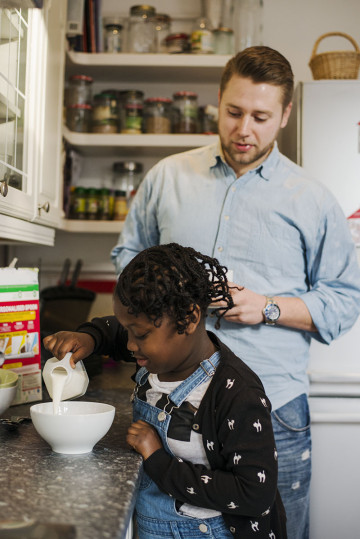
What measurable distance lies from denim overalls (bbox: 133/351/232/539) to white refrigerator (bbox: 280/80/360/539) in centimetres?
108

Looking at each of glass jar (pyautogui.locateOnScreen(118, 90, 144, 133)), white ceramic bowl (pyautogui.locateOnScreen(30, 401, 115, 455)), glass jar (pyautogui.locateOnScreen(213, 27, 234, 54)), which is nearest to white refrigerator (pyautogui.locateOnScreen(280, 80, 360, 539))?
A: glass jar (pyautogui.locateOnScreen(213, 27, 234, 54))

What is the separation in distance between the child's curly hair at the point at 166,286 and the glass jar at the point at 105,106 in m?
1.50

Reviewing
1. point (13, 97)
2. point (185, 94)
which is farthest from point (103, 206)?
point (13, 97)

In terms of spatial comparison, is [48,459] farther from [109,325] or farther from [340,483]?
[340,483]

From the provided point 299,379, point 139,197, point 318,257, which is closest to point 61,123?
point 139,197

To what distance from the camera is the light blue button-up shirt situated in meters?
1.48

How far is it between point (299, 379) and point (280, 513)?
44 centimetres

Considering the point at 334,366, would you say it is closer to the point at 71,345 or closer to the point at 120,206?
the point at 120,206

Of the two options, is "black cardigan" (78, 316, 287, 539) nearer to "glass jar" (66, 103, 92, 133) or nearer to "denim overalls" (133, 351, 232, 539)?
"denim overalls" (133, 351, 232, 539)

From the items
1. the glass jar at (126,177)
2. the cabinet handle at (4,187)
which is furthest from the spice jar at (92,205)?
the cabinet handle at (4,187)

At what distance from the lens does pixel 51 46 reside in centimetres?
198

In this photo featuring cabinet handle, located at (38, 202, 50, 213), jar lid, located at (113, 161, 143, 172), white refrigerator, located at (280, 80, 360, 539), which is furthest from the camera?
jar lid, located at (113, 161, 143, 172)

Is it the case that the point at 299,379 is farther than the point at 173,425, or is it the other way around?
the point at 299,379

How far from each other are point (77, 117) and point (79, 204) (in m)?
0.33
